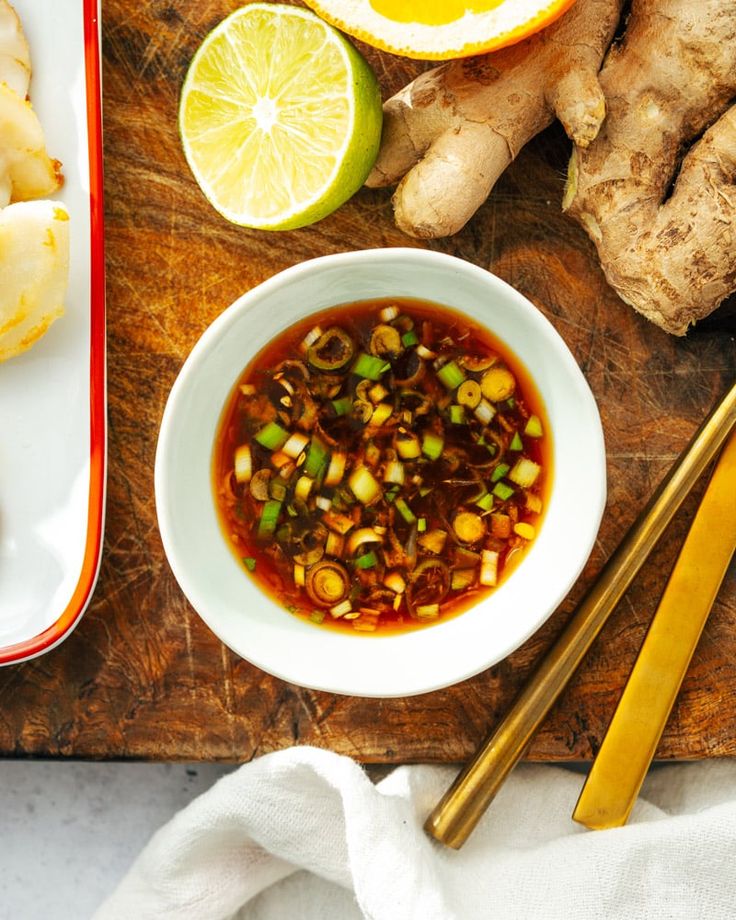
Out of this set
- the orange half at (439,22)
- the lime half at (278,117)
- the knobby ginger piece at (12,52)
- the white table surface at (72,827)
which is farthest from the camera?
the white table surface at (72,827)

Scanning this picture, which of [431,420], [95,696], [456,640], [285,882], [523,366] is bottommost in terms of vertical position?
[285,882]

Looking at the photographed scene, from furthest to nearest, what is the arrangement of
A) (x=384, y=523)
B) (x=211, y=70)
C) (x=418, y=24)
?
(x=384, y=523), (x=211, y=70), (x=418, y=24)

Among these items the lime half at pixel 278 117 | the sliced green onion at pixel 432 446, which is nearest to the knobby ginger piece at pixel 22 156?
the lime half at pixel 278 117

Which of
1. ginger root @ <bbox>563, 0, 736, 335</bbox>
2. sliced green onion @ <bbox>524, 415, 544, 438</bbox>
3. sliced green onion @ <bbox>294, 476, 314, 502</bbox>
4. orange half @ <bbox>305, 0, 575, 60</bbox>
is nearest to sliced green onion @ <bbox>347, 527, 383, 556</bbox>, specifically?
sliced green onion @ <bbox>294, 476, 314, 502</bbox>

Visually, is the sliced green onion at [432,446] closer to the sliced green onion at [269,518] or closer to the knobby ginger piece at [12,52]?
the sliced green onion at [269,518]

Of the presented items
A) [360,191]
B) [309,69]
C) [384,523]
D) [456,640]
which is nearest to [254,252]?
[360,191]

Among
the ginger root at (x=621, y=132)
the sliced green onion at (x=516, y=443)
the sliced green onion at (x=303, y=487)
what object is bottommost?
the sliced green onion at (x=303, y=487)

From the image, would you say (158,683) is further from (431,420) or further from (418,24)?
(418,24)

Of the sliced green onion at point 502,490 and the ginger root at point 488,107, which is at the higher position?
the ginger root at point 488,107
